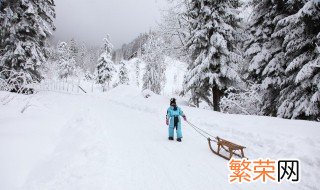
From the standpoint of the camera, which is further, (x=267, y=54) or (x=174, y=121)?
(x=267, y=54)

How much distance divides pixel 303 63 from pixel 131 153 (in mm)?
9571

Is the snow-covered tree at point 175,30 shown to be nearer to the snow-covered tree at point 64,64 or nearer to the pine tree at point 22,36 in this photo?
the pine tree at point 22,36

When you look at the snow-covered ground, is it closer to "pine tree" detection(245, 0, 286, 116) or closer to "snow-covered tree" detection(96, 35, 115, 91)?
"pine tree" detection(245, 0, 286, 116)

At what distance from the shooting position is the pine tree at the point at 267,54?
48.9 feet

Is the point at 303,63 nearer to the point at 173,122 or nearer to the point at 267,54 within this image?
the point at 267,54

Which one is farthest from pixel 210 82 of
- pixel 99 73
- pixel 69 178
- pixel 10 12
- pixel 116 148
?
pixel 99 73

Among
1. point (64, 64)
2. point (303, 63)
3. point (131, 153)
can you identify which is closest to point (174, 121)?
point (131, 153)

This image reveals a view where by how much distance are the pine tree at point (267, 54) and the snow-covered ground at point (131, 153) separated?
398cm

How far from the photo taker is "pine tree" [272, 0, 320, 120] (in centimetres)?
1155

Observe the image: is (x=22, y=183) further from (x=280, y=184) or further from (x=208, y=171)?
(x=280, y=184)

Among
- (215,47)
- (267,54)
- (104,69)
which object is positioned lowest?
(267,54)

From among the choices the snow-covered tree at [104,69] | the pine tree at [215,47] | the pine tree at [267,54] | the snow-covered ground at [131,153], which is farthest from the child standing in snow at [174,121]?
the snow-covered tree at [104,69]

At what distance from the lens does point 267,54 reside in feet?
50.8

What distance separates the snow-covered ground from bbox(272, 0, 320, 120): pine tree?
218 centimetres
